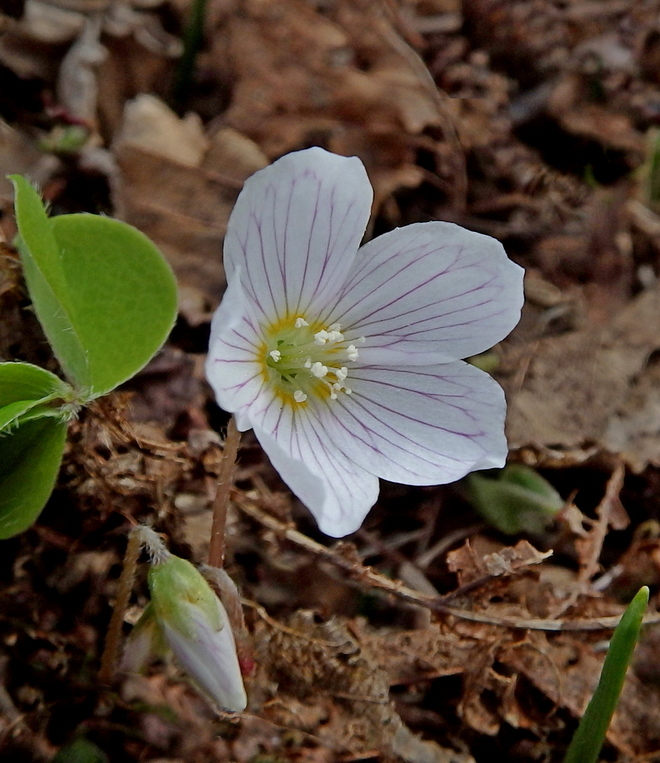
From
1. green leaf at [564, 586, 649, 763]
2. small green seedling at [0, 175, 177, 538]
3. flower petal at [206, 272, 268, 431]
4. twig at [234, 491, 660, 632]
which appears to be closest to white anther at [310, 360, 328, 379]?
flower petal at [206, 272, 268, 431]

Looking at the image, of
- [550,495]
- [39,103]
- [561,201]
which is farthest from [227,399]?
[561,201]

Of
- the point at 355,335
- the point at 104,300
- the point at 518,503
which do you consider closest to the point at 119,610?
the point at 104,300

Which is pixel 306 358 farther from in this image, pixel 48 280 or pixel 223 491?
pixel 48 280

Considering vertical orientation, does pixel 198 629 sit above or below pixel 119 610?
above

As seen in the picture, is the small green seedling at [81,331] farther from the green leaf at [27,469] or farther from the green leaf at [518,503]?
the green leaf at [518,503]

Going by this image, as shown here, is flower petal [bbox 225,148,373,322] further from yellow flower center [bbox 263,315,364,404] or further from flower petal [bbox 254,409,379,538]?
flower petal [bbox 254,409,379,538]

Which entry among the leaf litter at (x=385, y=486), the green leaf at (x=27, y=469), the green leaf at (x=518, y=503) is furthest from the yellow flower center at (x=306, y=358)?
the green leaf at (x=518, y=503)
